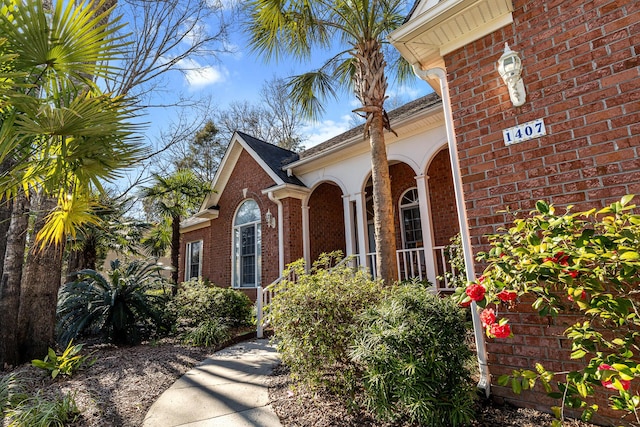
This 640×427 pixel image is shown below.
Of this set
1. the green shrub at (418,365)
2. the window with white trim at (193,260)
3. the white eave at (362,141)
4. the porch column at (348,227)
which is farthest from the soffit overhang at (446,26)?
the window with white trim at (193,260)

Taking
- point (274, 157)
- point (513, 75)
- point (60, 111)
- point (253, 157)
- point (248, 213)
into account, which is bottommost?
point (60, 111)

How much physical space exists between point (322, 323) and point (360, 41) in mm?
5291

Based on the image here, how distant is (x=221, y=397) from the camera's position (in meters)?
3.79

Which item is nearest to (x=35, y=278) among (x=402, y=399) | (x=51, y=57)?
(x=51, y=57)

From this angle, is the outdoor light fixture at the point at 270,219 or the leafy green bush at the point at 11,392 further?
the outdoor light fixture at the point at 270,219

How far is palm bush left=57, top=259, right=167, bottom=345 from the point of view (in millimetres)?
6320

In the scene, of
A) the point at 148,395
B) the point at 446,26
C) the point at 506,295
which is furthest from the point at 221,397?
the point at 446,26

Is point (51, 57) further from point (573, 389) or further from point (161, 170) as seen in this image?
point (161, 170)

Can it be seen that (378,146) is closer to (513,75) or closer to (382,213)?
(382,213)

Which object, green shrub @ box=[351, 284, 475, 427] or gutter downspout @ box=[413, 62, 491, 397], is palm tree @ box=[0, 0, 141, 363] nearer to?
green shrub @ box=[351, 284, 475, 427]

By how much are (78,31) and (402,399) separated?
4498 millimetres

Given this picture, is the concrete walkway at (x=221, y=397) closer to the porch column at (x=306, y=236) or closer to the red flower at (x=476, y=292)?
the red flower at (x=476, y=292)

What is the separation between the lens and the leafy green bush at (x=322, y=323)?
3.33 m

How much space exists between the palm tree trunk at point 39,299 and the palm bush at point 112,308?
2.81 feet
